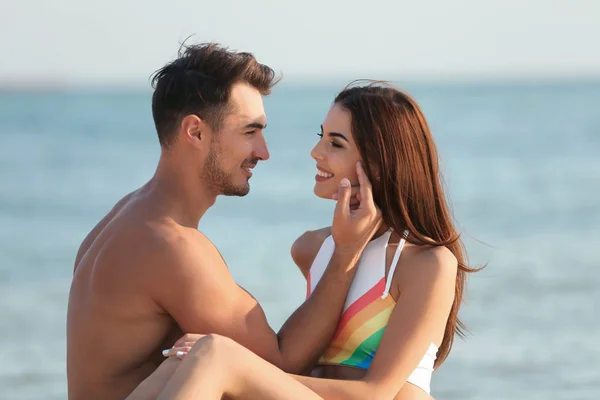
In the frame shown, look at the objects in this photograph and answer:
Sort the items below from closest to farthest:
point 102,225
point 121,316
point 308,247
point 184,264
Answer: point 184,264 < point 121,316 < point 102,225 < point 308,247

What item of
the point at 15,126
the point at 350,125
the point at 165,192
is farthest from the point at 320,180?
the point at 15,126

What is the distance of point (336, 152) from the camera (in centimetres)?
442

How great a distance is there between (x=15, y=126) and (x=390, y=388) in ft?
124

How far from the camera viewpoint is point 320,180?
177 inches

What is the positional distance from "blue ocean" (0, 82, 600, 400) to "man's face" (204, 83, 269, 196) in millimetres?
1366

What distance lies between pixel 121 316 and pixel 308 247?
42.7 inches

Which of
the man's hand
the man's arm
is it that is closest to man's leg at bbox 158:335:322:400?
the man's arm

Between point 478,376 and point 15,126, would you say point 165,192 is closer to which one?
point 478,376

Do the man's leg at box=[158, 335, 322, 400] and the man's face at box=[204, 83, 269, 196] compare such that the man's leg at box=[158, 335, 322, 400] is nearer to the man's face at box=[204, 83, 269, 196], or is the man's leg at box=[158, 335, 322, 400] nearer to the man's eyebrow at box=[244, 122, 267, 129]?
the man's face at box=[204, 83, 269, 196]

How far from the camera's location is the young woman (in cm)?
412

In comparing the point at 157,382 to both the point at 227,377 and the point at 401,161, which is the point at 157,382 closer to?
the point at 227,377

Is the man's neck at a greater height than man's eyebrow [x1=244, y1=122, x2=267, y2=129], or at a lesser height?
lesser

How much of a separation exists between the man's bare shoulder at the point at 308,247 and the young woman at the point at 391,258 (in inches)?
18.7

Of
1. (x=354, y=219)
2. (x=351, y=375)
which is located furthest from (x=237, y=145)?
(x=351, y=375)
